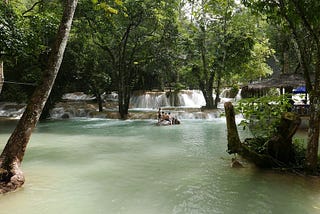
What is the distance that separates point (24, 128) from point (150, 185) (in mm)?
2811

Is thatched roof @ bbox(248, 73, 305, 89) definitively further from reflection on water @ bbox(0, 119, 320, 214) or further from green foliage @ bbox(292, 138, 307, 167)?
green foliage @ bbox(292, 138, 307, 167)

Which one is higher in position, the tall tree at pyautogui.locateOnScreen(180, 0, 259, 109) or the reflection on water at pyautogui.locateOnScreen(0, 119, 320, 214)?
the tall tree at pyautogui.locateOnScreen(180, 0, 259, 109)

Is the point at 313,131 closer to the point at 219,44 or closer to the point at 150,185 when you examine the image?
the point at 150,185

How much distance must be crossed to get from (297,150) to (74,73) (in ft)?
56.9

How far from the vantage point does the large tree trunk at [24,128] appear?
19.9 ft

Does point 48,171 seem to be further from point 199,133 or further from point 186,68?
point 186,68

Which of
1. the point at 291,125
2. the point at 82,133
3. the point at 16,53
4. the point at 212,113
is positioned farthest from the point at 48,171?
the point at 212,113

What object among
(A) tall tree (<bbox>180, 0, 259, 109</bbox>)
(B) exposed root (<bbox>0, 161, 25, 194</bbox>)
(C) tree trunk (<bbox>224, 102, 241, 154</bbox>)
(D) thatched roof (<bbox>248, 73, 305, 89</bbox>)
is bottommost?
(B) exposed root (<bbox>0, 161, 25, 194</bbox>)

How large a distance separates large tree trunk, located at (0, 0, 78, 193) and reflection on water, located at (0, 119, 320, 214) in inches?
12.4

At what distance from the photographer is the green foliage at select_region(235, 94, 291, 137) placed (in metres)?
7.14

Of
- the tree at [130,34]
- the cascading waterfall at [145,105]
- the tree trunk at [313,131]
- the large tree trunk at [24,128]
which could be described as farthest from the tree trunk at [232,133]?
the cascading waterfall at [145,105]

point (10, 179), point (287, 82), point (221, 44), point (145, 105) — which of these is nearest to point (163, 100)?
point (145, 105)

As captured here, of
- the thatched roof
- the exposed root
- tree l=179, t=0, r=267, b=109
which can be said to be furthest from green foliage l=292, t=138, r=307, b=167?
tree l=179, t=0, r=267, b=109

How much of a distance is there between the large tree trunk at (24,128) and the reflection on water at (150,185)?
1.04 feet
